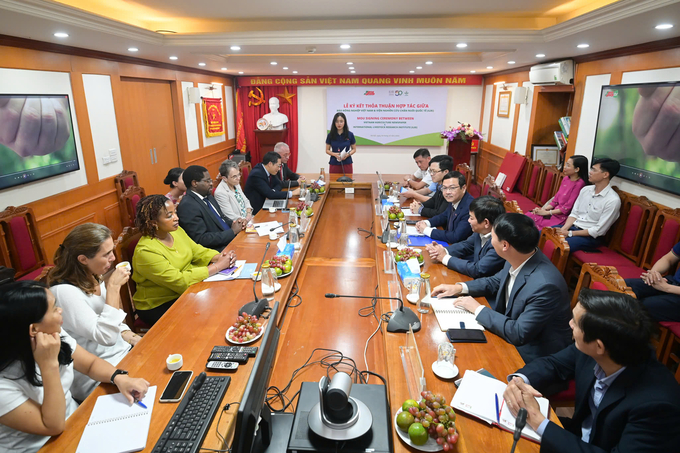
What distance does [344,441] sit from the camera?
3.73 ft

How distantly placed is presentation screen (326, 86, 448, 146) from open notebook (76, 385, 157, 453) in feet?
25.9

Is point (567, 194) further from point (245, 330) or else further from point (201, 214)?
point (245, 330)

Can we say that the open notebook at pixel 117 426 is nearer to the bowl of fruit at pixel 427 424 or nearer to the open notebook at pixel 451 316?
the bowl of fruit at pixel 427 424

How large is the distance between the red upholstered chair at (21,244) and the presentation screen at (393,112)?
21.1 ft

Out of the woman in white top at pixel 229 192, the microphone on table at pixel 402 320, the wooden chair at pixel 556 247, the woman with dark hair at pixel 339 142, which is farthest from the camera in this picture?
the woman with dark hair at pixel 339 142

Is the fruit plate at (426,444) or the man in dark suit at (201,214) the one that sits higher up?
the man in dark suit at (201,214)

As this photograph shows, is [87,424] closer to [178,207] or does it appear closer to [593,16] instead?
[178,207]

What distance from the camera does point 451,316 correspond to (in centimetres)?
200

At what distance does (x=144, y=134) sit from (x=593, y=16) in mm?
5173

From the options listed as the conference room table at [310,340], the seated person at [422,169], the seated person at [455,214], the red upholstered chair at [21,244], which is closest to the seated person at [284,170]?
the seated person at [422,169]

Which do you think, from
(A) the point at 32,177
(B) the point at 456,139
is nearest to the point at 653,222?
(B) the point at 456,139

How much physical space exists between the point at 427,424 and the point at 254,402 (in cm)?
58

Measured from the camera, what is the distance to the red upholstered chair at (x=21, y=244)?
306 cm

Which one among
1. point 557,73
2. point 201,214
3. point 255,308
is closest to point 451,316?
point 255,308
